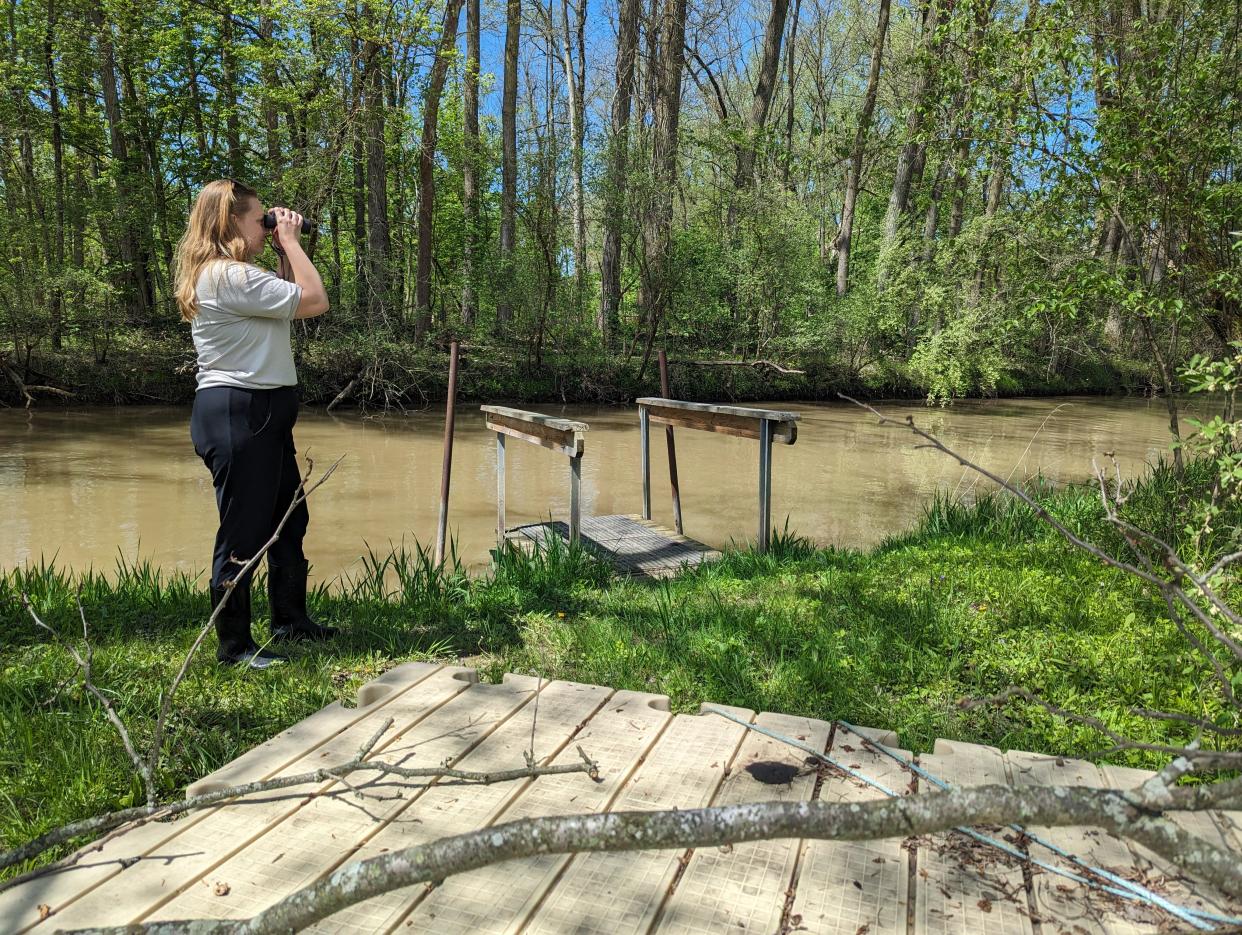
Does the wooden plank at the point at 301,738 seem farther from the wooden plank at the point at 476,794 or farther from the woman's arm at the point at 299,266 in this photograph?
the woman's arm at the point at 299,266

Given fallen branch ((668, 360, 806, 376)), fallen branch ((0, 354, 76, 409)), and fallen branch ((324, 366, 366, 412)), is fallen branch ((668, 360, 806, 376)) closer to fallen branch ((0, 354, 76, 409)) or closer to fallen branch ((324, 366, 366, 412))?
fallen branch ((324, 366, 366, 412))

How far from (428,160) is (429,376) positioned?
4322mm

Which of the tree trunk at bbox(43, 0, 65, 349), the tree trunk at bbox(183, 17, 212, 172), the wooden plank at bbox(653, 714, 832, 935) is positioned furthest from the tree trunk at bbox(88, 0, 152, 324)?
the wooden plank at bbox(653, 714, 832, 935)

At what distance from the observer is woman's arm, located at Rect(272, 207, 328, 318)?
3.50 meters

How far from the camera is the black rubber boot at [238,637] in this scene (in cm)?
351

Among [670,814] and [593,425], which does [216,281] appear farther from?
[593,425]

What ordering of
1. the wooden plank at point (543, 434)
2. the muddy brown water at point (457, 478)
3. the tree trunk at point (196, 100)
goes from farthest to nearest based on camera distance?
the tree trunk at point (196, 100), the muddy brown water at point (457, 478), the wooden plank at point (543, 434)

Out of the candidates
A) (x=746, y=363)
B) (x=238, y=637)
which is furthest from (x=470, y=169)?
(x=238, y=637)

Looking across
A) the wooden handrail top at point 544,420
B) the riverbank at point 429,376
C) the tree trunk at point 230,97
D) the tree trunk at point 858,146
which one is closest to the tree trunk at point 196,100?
the tree trunk at point 230,97

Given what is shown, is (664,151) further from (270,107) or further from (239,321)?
(239,321)

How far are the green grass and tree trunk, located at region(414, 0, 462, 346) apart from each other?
13.2m

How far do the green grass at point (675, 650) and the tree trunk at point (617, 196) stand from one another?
14151 millimetres

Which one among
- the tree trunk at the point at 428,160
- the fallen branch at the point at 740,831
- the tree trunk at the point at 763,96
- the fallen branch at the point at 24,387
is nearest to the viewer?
the fallen branch at the point at 740,831

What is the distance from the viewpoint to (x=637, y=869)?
1.80 meters
